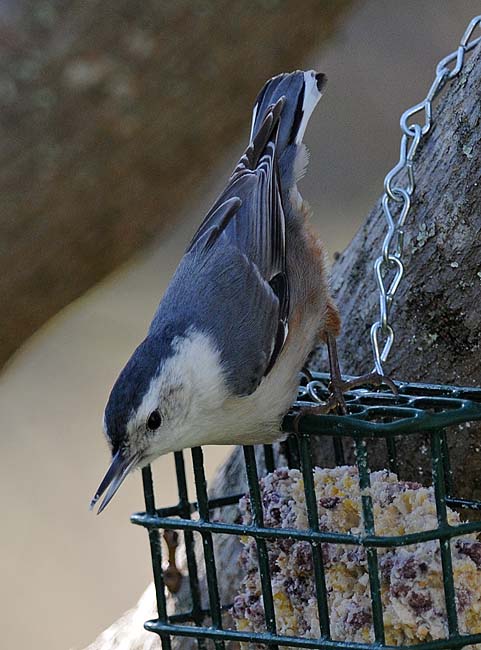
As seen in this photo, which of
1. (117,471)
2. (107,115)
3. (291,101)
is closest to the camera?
(117,471)

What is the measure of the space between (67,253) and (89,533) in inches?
120

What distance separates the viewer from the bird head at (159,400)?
2.20 meters

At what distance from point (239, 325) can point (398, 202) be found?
470mm

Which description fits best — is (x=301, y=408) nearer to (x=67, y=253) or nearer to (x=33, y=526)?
(x=67, y=253)

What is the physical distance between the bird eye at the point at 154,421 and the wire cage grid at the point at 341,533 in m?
0.11

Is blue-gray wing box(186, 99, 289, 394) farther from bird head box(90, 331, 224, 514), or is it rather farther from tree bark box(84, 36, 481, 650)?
tree bark box(84, 36, 481, 650)

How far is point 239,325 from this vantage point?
95.6 inches

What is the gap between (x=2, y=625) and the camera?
16.2 ft

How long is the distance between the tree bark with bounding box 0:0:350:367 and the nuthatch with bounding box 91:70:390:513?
16cm

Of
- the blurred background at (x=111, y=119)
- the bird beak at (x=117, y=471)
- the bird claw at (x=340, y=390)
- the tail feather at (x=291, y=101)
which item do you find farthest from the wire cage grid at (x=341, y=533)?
the tail feather at (x=291, y=101)

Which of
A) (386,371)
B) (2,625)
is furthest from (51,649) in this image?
(386,371)

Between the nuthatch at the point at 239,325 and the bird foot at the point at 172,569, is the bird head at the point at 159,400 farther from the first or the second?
the bird foot at the point at 172,569

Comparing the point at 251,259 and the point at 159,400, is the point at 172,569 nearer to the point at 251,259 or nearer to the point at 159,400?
the point at 159,400

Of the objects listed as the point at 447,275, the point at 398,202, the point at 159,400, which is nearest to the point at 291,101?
the point at 398,202
